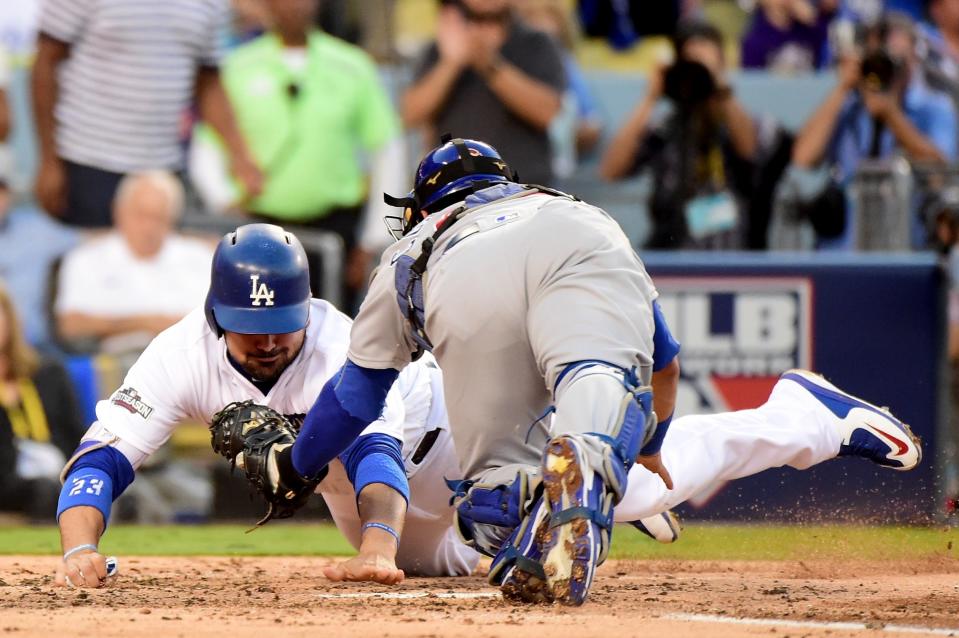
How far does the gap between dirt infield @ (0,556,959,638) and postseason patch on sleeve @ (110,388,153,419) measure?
0.60 meters

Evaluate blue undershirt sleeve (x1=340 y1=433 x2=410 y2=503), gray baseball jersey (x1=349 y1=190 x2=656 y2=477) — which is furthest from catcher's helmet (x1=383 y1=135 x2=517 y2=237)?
blue undershirt sleeve (x1=340 y1=433 x2=410 y2=503)

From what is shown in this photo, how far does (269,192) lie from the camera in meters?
9.53

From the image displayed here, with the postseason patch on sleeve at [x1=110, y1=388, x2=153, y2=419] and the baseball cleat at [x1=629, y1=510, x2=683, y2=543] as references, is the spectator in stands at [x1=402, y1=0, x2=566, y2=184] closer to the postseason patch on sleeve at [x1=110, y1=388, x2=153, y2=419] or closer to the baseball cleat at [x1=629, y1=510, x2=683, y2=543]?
the baseball cleat at [x1=629, y1=510, x2=683, y2=543]

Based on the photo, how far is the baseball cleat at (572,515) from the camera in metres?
3.78

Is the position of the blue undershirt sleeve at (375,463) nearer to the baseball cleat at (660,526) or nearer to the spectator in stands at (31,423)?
the baseball cleat at (660,526)

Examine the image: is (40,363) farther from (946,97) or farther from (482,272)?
(946,97)

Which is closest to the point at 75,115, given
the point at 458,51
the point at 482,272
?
the point at 458,51

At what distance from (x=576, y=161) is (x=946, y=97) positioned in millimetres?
2446

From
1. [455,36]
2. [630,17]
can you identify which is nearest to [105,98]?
[455,36]

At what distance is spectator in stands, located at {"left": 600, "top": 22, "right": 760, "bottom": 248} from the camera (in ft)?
29.9

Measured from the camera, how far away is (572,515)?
3775mm

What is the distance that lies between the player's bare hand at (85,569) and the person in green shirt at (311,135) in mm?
4741

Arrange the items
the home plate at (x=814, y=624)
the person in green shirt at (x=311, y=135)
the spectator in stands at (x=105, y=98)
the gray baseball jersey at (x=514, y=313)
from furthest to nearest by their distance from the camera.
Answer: the person in green shirt at (x=311, y=135)
the spectator in stands at (x=105, y=98)
the gray baseball jersey at (x=514, y=313)
the home plate at (x=814, y=624)

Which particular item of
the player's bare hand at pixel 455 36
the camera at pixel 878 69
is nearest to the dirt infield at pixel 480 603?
the camera at pixel 878 69
